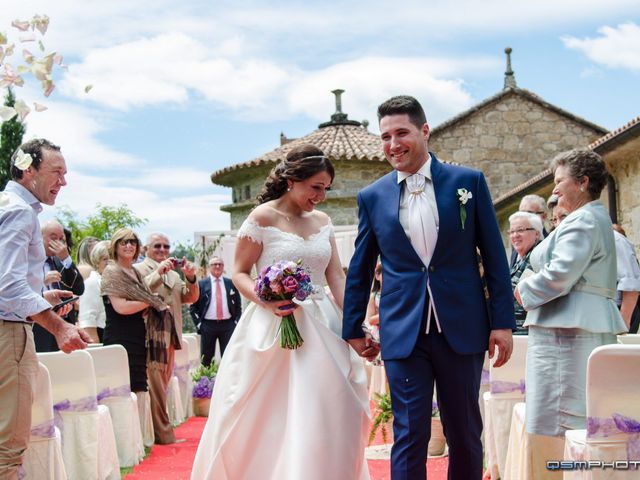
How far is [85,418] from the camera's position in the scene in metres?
6.07

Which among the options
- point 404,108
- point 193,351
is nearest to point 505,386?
point 404,108

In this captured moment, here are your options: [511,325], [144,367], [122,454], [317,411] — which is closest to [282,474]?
[317,411]

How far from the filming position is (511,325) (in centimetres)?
404

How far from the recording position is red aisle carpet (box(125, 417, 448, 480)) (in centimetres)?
675

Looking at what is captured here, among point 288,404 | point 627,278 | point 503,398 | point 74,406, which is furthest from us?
point 627,278

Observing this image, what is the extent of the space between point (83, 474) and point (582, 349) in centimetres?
372

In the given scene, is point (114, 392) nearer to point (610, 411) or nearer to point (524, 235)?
point (524, 235)

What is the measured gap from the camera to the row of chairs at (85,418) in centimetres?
499

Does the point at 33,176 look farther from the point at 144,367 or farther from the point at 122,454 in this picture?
the point at 144,367

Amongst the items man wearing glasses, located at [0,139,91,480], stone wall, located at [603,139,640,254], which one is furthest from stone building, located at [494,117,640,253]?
man wearing glasses, located at [0,139,91,480]

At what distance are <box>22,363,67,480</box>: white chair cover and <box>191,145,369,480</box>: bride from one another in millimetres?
875

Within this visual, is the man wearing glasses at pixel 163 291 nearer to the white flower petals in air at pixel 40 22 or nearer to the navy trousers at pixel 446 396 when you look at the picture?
the navy trousers at pixel 446 396

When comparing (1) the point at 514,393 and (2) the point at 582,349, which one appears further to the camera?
(1) the point at 514,393

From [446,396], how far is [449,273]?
0.60m
